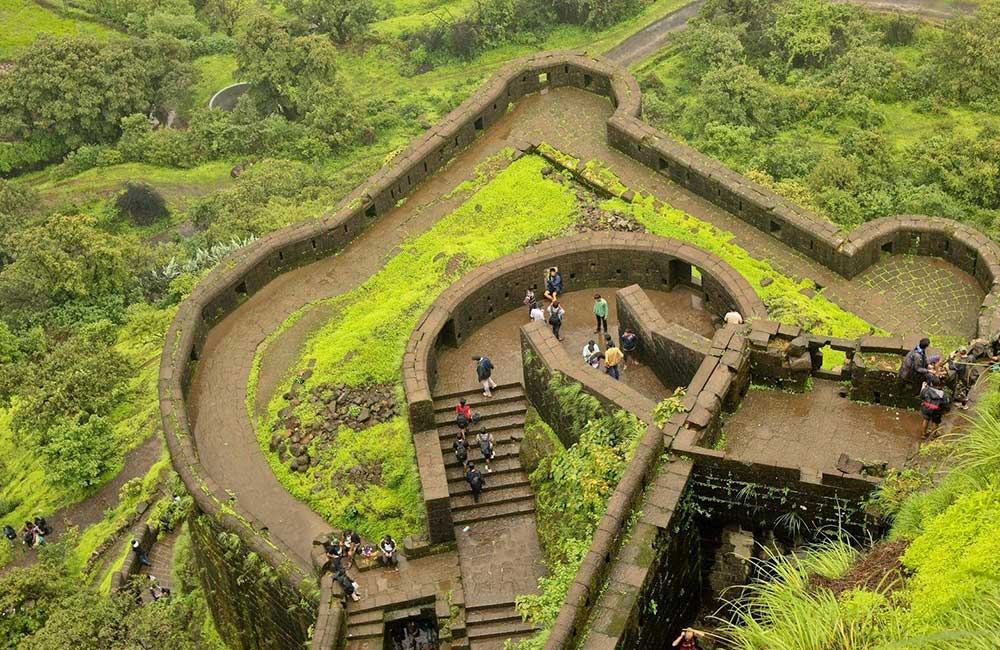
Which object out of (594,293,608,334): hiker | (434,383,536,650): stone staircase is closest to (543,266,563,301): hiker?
(594,293,608,334): hiker

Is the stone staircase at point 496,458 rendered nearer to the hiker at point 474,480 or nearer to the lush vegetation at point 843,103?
the hiker at point 474,480

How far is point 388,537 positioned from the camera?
82.4 ft

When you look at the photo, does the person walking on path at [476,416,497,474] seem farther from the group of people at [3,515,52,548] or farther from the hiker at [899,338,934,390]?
the group of people at [3,515,52,548]

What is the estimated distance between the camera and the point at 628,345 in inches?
1079

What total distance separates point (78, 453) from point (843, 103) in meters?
33.8

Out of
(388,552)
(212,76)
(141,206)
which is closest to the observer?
(388,552)

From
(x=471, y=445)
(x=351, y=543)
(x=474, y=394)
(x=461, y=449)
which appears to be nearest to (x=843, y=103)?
(x=474, y=394)

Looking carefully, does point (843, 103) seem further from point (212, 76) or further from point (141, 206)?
point (212, 76)

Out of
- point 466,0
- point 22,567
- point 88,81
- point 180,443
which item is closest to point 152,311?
point 22,567

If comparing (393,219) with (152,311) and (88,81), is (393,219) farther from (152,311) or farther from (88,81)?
(88,81)

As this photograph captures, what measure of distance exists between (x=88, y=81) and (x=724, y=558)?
50.2 meters

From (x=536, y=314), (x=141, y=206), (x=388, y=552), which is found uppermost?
(x=141, y=206)

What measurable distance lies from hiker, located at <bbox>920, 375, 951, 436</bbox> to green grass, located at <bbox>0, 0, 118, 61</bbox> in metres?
61.6

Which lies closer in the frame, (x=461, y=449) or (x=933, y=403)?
(x=933, y=403)
